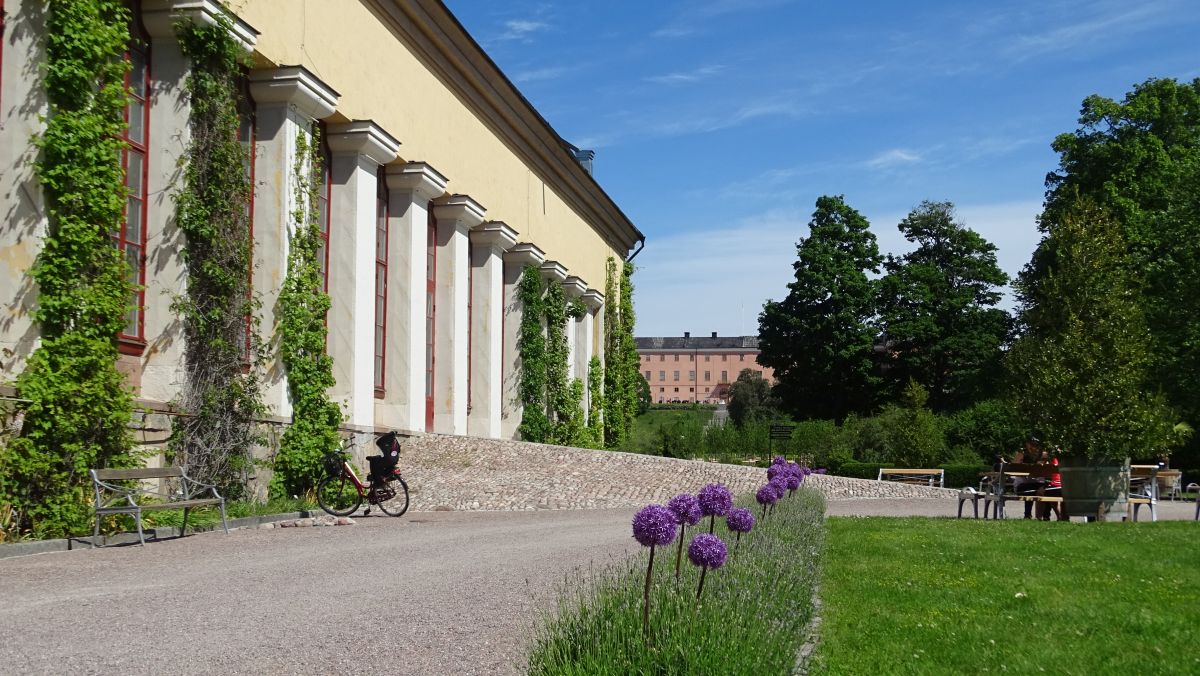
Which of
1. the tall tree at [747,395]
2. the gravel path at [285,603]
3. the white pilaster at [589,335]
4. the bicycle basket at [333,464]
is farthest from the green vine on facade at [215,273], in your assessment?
the tall tree at [747,395]

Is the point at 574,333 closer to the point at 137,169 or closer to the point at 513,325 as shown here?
the point at 513,325

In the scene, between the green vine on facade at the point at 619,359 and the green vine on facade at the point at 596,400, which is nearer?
the green vine on facade at the point at 596,400

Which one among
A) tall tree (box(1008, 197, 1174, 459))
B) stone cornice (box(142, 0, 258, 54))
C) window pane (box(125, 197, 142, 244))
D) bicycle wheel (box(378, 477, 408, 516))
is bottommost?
bicycle wheel (box(378, 477, 408, 516))

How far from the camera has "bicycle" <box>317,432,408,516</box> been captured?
16469 millimetres

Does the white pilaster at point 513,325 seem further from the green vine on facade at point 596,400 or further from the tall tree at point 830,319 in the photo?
the tall tree at point 830,319

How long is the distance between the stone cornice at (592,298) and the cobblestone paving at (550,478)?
1231 centimetres

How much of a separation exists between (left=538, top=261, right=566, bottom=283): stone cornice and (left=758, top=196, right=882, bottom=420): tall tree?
2852 centimetres

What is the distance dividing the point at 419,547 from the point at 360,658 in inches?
231

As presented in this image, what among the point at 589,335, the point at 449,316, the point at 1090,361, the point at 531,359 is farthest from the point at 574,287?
the point at 1090,361

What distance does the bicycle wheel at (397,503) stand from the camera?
16734mm

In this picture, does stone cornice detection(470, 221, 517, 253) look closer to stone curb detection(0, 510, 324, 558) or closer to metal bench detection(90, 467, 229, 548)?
stone curb detection(0, 510, 324, 558)

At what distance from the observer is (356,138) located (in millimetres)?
20281

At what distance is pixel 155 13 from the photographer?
1529cm

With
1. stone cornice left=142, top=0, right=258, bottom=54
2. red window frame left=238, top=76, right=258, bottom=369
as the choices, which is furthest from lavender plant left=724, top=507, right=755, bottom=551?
stone cornice left=142, top=0, right=258, bottom=54
